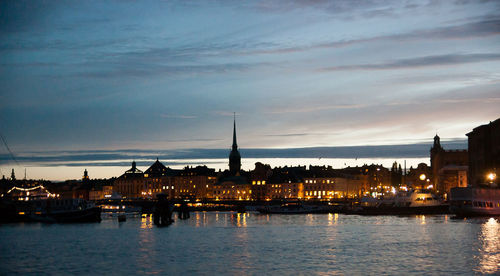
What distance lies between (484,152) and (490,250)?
84133 millimetres

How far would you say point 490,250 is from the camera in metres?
55.3

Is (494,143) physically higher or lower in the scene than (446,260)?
higher

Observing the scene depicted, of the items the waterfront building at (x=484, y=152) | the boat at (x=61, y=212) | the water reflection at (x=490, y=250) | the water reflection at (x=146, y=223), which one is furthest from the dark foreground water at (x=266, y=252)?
the waterfront building at (x=484, y=152)

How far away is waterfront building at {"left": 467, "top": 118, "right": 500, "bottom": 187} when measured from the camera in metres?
125

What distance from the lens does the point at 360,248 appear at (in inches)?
2397

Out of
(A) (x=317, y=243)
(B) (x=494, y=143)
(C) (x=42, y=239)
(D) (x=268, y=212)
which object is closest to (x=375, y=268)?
→ (A) (x=317, y=243)

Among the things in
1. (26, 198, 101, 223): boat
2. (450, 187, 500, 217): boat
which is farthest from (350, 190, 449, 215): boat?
(26, 198, 101, 223): boat

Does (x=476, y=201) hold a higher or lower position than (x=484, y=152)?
lower

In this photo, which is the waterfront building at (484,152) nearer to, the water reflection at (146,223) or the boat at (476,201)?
the boat at (476,201)

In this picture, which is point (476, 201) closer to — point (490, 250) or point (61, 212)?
point (490, 250)

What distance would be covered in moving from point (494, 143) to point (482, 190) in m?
31.0

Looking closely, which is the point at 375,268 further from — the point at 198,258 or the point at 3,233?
the point at 3,233

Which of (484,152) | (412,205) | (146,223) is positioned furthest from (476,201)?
(146,223)

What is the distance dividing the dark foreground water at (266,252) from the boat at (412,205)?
37.8m
